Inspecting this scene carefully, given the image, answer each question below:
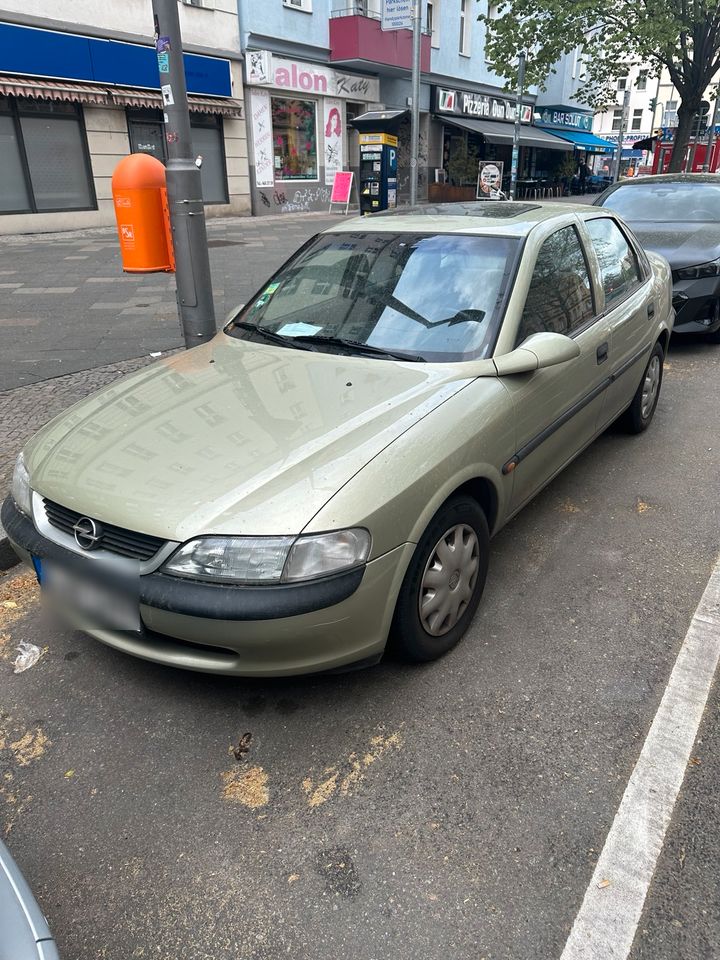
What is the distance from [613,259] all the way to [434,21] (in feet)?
84.6

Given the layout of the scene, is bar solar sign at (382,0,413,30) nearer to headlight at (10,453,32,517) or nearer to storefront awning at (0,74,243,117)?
storefront awning at (0,74,243,117)

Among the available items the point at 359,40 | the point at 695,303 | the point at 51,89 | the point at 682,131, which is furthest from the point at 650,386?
the point at 359,40

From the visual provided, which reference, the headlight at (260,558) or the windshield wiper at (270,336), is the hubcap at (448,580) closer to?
the headlight at (260,558)

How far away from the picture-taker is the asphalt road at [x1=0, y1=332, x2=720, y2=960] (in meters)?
1.87

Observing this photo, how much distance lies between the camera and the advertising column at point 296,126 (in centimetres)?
1956

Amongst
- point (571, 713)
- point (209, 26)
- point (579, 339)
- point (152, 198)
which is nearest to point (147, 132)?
point (209, 26)

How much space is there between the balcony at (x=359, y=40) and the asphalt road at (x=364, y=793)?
865 inches

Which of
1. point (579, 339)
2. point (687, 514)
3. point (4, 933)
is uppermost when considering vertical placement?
point (579, 339)

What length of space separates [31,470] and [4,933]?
1.78m

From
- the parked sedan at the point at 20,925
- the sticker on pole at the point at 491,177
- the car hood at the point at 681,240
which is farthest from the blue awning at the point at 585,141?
the parked sedan at the point at 20,925

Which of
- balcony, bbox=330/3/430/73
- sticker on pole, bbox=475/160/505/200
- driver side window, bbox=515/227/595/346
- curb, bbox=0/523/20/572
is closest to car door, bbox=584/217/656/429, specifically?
driver side window, bbox=515/227/595/346

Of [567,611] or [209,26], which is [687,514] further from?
[209,26]

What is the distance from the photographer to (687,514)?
160 inches

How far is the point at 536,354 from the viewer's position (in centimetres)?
304
